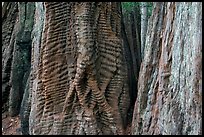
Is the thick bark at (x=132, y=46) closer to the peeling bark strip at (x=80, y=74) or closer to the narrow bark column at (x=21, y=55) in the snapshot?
the peeling bark strip at (x=80, y=74)

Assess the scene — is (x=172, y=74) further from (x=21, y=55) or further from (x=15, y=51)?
(x=15, y=51)

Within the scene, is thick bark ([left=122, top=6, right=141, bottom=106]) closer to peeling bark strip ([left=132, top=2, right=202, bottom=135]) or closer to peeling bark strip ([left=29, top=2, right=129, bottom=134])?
peeling bark strip ([left=29, top=2, right=129, bottom=134])

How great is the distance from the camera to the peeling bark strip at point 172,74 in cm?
463

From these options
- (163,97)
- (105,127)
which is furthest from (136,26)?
(163,97)

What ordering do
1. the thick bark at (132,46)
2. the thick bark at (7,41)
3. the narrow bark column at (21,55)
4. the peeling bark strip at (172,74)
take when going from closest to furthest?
the peeling bark strip at (172,74), the thick bark at (132,46), the narrow bark column at (21,55), the thick bark at (7,41)

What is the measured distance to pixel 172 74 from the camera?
5152mm

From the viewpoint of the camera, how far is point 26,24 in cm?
929

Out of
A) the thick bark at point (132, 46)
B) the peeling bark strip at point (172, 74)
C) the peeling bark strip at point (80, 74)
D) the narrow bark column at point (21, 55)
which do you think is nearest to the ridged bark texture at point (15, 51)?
the narrow bark column at point (21, 55)

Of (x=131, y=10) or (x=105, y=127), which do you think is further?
(x=131, y=10)

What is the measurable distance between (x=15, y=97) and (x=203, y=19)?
5973mm

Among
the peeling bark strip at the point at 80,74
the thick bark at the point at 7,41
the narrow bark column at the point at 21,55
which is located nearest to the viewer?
the peeling bark strip at the point at 80,74

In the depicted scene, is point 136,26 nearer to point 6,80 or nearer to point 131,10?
point 131,10

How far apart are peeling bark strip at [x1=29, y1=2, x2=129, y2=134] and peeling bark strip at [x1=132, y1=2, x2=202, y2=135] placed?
749 mm

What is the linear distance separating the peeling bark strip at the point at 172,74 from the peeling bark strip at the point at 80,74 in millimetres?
749
